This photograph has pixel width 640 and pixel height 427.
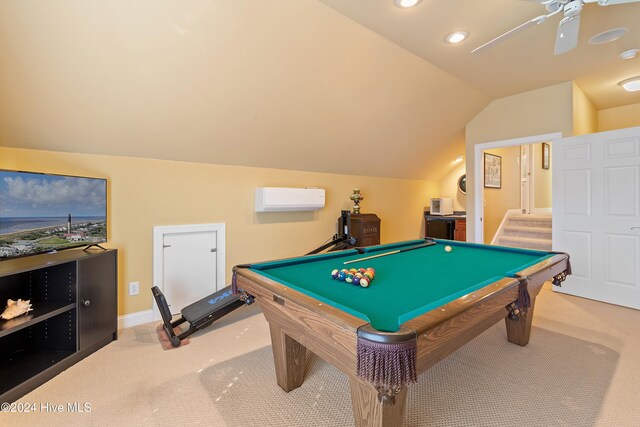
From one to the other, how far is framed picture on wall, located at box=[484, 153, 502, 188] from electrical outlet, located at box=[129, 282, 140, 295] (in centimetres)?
554

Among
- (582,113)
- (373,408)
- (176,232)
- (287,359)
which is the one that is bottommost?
(287,359)

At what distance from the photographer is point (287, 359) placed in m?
1.78

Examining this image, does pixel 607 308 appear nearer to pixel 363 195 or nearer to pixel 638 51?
pixel 638 51

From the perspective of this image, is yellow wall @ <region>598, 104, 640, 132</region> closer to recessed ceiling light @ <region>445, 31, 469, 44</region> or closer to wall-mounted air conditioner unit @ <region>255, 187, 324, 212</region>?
recessed ceiling light @ <region>445, 31, 469, 44</region>

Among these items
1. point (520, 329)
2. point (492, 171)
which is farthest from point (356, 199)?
point (492, 171)

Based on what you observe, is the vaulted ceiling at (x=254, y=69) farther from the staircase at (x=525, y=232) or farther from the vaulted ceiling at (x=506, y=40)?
the staircase at (x=525, y=232)

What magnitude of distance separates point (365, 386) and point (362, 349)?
308 millimetres

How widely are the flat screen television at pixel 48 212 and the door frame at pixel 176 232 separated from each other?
0.43 m

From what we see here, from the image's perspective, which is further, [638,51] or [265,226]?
[265,226]

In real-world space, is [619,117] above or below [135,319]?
above

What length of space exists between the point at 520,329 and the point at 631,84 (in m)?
3.57

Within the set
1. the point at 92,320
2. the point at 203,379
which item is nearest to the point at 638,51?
the point at 203,379

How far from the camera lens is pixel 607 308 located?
3121 mm

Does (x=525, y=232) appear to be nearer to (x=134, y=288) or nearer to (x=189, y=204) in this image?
(x=189, y=204)
